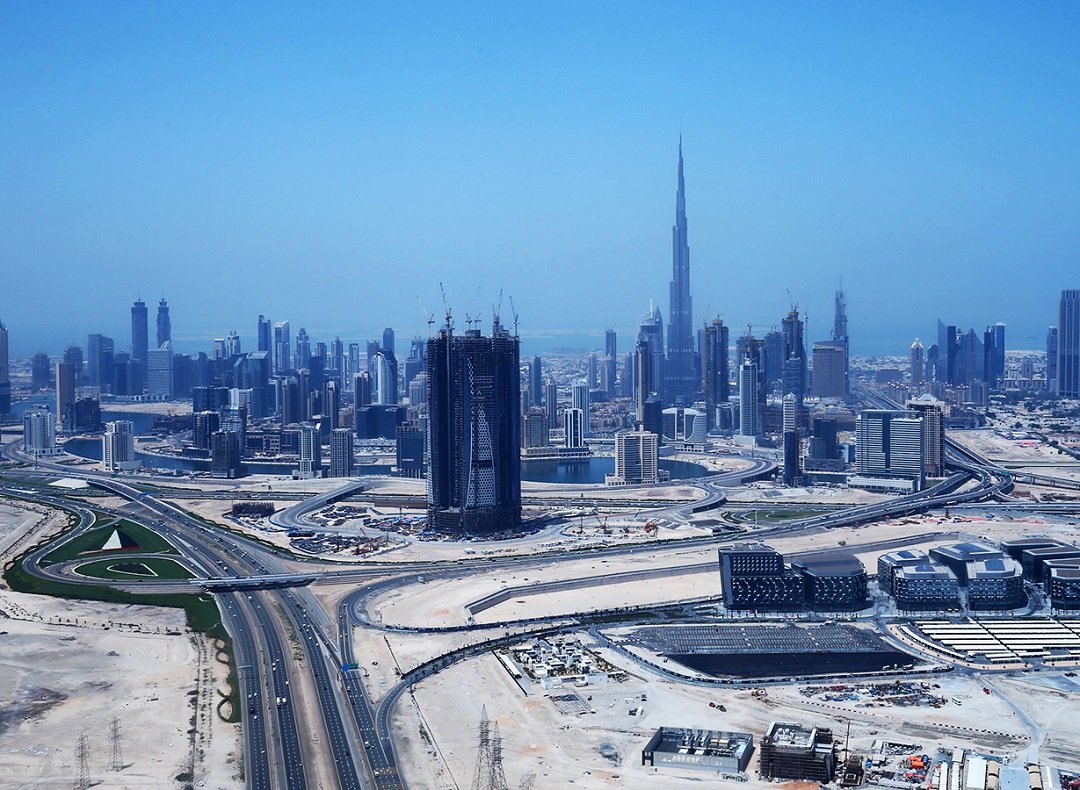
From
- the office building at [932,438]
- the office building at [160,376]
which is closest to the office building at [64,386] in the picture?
the office building at [160,376]

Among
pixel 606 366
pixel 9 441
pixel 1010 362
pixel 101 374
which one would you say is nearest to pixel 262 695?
pixel 9 441

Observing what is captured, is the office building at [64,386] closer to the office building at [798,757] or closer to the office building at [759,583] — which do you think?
the office building at [759,583]

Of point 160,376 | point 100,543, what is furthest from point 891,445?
point 160,376

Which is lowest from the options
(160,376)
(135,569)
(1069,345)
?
(135,569)

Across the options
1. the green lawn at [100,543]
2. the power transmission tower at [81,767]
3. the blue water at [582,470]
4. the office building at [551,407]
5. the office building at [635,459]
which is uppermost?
the office building at [551,407]

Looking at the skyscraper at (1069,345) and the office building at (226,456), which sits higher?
the skyscraper at (1069,345)

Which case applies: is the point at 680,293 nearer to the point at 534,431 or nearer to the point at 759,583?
the point at 534,431

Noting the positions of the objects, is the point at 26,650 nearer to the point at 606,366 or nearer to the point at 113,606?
the point at 113,606

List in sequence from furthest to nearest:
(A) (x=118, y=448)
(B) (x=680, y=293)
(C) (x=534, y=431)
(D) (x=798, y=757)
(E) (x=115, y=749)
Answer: (B) (x=680, y=293) → (C) (x=534, y=431) → (A) (x=118, y=448) → (E) (x=115, y=749) → (D) (x=798, y=757)
